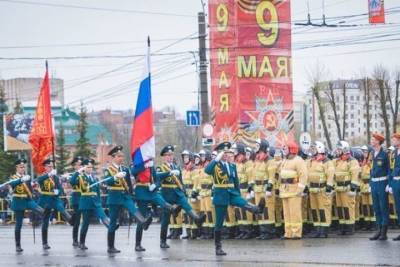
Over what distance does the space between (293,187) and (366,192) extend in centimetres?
266

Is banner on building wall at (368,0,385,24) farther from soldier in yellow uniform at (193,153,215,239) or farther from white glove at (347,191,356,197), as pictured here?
white glove at (347,191,356,197)

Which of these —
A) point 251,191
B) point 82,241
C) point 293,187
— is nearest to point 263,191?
point 251,191

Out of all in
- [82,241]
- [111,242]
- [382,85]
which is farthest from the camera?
[382,85]

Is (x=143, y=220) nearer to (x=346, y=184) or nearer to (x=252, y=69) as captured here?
(x=346, y=184)

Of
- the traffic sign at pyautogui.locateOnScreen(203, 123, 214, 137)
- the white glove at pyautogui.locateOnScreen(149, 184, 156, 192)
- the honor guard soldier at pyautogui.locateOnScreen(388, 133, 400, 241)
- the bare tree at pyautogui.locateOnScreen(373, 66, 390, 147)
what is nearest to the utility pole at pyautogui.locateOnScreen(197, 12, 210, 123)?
the traffic sign at pyautogui.locateOnScreen(203, 123, 214, 137)

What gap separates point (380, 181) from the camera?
61.4 ft

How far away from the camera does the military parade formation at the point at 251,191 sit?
1877cm

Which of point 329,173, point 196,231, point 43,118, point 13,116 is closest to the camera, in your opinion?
point 329,173

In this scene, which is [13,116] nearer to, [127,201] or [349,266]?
[127,201]

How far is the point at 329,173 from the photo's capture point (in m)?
Result: 20.1

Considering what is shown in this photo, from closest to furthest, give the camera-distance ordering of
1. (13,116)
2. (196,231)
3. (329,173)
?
(329,173)
(196,231)
(13,116)

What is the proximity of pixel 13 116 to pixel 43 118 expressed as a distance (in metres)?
31.1

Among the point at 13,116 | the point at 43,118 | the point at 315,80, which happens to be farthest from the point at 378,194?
the point at 315,80

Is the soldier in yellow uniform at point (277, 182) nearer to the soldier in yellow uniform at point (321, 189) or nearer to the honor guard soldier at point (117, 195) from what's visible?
the soldier in yellow uniform at point (321, 189)
